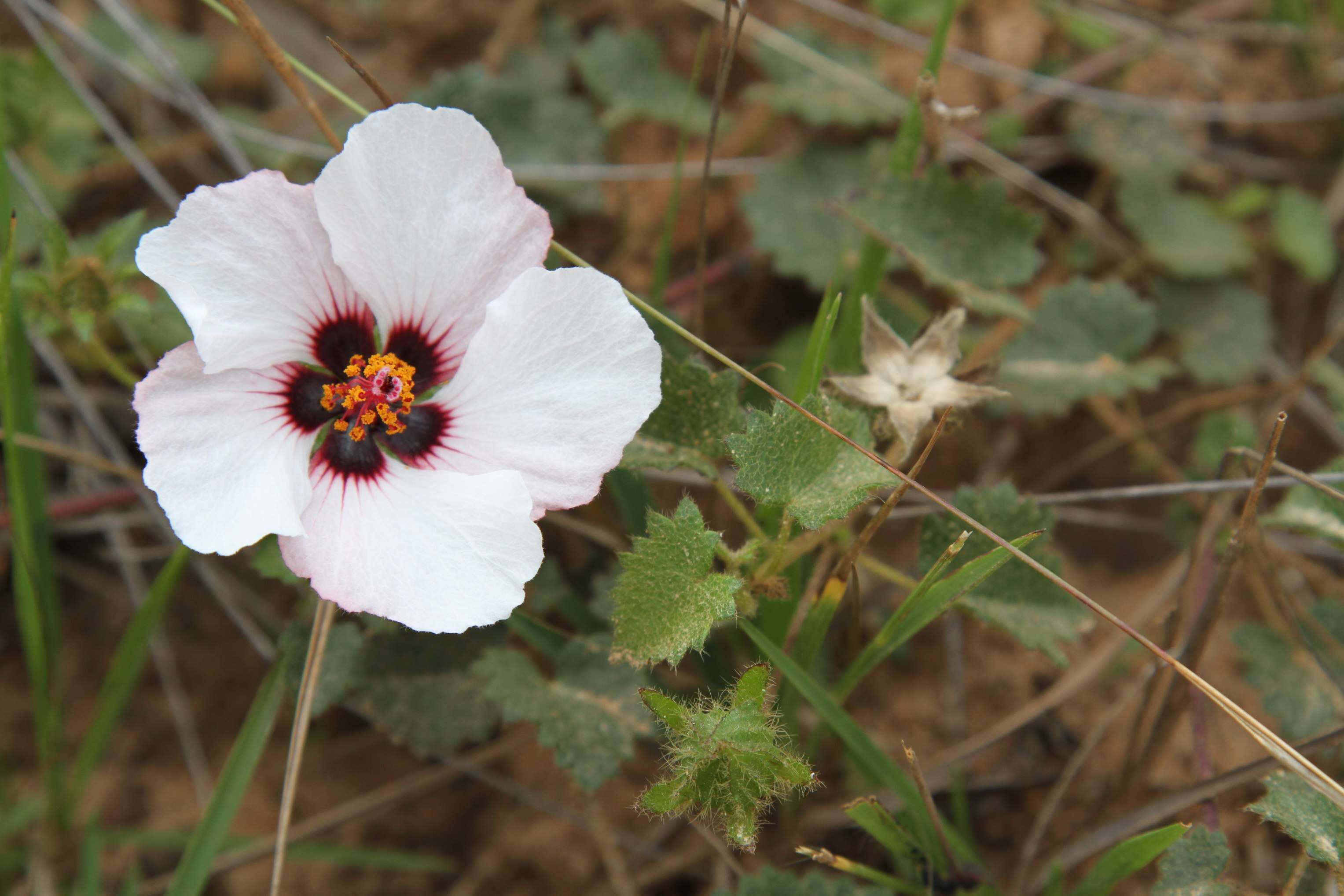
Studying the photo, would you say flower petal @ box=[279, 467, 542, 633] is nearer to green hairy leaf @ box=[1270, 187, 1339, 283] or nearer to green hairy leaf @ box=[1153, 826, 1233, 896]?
green hairy leaf @ box=[1153, 826, 1233, 896]

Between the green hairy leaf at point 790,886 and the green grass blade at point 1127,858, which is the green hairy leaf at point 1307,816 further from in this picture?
the green hairy leaf at point 790,886

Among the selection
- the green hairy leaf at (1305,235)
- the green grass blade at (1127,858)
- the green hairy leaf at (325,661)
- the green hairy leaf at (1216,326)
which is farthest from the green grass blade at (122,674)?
the green hairy leaf at (1305,235)

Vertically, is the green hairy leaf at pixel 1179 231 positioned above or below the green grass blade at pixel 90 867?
above

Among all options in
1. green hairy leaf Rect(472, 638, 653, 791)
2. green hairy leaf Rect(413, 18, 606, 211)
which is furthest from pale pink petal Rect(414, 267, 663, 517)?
green hairy leaf Rect(413, 18, 606, 211)

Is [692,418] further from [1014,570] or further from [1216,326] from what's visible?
[1216,326]

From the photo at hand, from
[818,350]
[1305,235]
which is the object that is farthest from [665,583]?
[1305,235]

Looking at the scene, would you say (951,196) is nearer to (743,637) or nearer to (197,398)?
(743,637)
